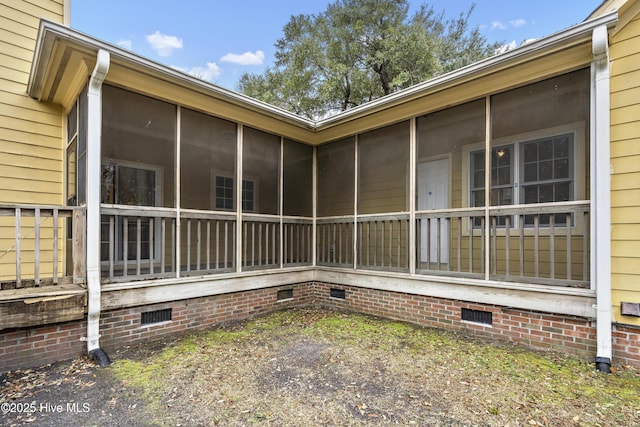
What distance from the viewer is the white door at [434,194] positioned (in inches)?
234

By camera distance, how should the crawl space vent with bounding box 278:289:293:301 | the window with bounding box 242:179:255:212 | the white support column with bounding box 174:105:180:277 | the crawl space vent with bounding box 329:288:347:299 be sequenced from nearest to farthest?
the white support column with bounding box 174:105:180:277 → the window with bounding box 242:179:255:212 → the crawl space vent with bounding box 278:289:293:301 → the crawl space vent with bounding box 329:288:347:299

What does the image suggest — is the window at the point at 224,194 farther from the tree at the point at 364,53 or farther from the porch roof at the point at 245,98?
the tree at the point at 364,53

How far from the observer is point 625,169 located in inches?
133

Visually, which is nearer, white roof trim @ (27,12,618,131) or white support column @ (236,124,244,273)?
white roof trim @ (27,12,618,131)

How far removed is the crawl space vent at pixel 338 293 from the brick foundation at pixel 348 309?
10cm

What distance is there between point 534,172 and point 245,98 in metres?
4.24

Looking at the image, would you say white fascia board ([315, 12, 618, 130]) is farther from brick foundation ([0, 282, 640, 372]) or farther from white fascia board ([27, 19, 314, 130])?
brick foundation ([0, 282, 640, 372])

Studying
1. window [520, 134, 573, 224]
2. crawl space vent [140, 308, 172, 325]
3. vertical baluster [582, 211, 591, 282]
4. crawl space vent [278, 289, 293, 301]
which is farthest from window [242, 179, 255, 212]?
vertical baluster [582, 211, 591, 282]

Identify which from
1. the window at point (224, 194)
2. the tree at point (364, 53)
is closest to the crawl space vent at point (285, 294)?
the window at point (224, 194)

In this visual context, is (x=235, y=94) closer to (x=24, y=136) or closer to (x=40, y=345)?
(x=24, y=136)

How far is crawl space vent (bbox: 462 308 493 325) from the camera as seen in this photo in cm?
420

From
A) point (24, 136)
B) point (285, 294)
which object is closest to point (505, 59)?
point (285, 294)

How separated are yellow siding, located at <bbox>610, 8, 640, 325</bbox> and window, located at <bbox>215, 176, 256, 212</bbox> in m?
4.85

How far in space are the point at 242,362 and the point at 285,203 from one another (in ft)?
10.0
